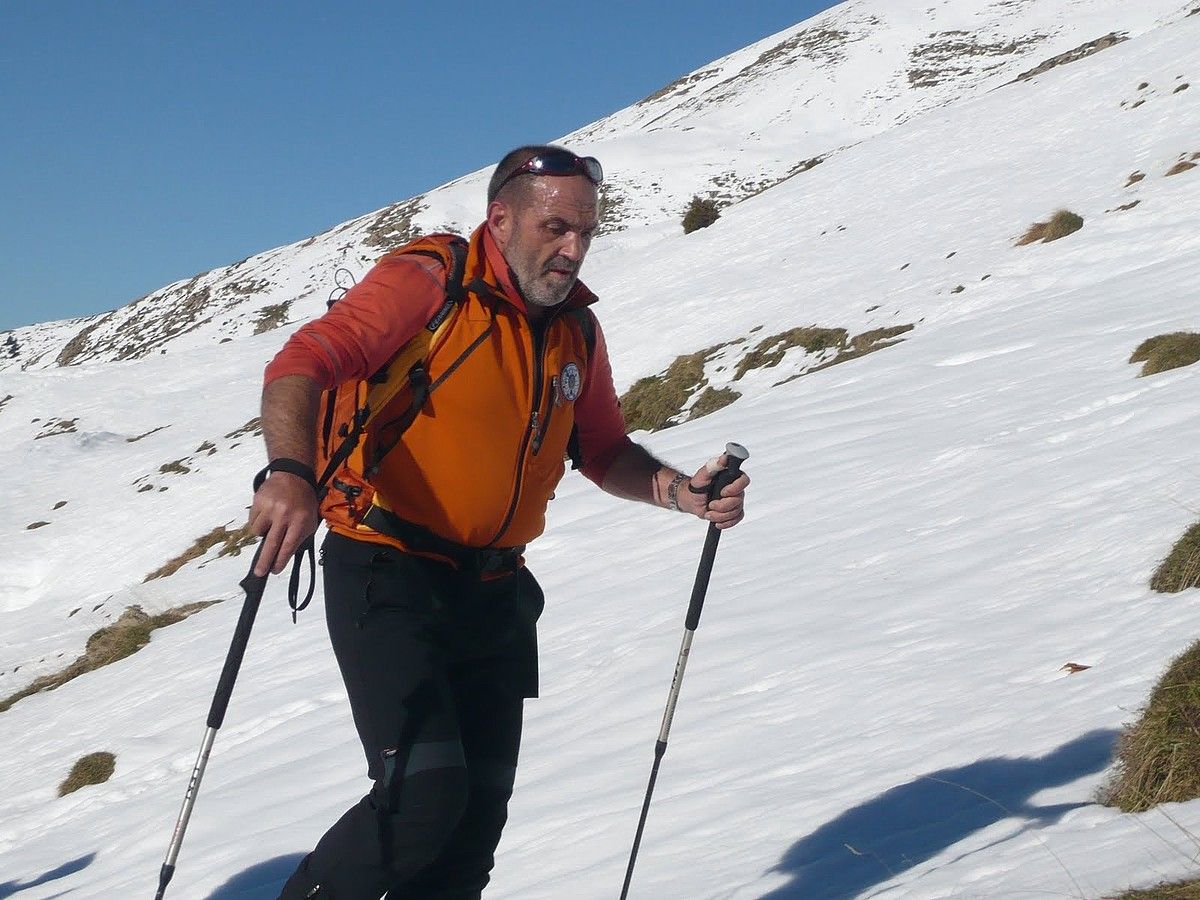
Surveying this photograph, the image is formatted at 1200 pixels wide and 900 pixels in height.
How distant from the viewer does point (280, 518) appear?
2557 mm

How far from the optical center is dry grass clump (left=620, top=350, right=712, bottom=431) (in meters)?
19.3

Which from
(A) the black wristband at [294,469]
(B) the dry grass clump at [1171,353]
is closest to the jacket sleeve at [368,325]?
(A) the black wristband at [294,469]

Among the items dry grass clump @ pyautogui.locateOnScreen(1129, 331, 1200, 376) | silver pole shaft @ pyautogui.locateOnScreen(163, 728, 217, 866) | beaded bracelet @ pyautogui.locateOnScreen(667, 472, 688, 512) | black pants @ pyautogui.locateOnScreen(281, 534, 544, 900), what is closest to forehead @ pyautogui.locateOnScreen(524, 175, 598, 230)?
beaded bracelet @ pyautogui.locateOnScreen(667, 472, 688, 512)

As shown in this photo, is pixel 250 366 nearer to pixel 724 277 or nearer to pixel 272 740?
pixel 724 277

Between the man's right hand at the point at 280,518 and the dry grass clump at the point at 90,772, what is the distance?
25.2 ft

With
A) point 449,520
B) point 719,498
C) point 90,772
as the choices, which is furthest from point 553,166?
point 90,772

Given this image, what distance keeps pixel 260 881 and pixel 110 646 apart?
9780 millimetres

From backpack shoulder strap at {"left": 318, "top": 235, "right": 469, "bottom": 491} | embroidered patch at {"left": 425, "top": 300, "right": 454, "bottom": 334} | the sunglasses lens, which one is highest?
the sunglasses lens

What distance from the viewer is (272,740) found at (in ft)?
27.3

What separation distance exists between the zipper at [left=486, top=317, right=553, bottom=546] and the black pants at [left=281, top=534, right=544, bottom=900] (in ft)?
0.68

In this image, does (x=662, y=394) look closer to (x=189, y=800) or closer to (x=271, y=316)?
(x=189, y=800)

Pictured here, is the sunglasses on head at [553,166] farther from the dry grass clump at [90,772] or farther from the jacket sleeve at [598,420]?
the dry grass clump at [90,772]

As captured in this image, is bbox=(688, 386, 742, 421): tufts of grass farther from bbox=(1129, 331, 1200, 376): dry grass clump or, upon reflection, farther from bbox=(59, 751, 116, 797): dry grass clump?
bbox=(59, 751, 116, 797): dry grass clump

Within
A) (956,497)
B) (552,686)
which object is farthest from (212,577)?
(956,497)
